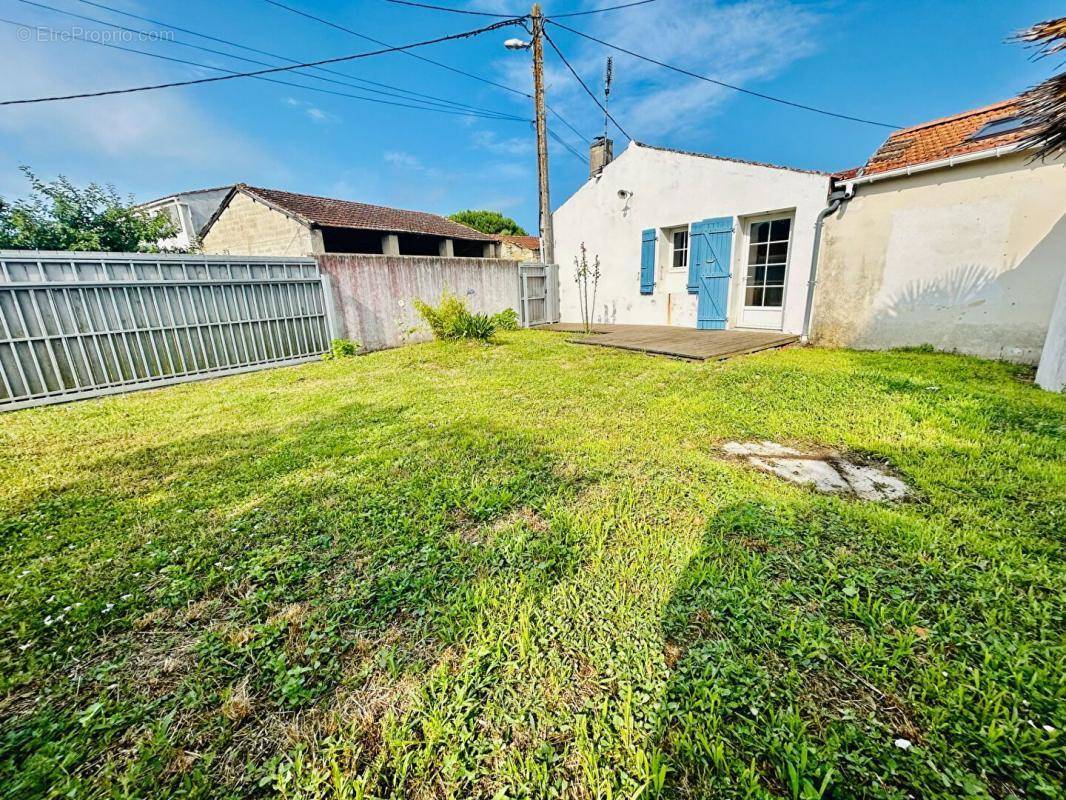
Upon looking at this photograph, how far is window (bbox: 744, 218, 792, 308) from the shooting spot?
776 cm

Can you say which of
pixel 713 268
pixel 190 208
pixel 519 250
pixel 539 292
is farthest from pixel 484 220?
pixel 713 268

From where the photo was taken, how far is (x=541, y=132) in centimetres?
1031

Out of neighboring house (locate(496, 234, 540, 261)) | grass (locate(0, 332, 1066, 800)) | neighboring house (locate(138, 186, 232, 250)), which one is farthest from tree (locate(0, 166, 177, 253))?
neighboring house (locate(496, 234, 540, 261))

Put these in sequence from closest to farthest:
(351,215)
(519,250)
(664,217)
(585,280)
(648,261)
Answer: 1. (664,217)
2. (648,261)
3. (585,280)
4. (351,215)
5. (519,250)

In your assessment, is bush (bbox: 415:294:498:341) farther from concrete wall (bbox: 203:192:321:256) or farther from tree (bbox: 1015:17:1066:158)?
tree (bbox: 1015:17:1066:158)

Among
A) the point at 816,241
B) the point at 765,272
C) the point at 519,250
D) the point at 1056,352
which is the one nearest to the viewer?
the point at 1056,352

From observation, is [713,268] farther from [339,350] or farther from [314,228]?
[314,228]

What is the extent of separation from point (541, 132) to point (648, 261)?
173 inches

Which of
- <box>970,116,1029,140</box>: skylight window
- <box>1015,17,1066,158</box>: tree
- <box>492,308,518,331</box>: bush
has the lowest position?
<box>492,308,518,331</box>: bush

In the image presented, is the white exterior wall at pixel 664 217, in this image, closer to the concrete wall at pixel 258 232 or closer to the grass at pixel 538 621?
the grass at pixel 538 621

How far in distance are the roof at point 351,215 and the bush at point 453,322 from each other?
6657 mm

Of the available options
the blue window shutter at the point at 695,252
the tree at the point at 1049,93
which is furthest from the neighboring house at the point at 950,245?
the blue window shutter at the point at 695,252

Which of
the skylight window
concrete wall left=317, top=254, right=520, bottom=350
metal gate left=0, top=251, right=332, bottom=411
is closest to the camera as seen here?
metal gate left=0, top=251, right=332, bottom=411

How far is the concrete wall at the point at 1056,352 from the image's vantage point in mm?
3885
